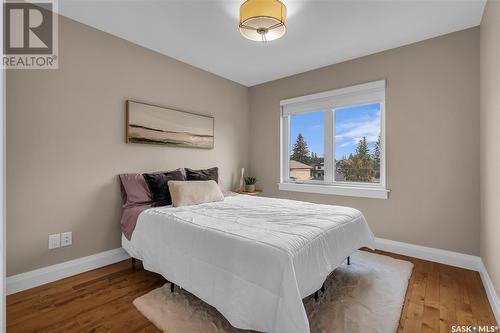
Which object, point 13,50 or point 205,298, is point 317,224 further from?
point 13,50

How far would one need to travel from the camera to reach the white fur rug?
169 centimetres

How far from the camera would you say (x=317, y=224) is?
1.95 metres

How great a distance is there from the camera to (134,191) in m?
2.74

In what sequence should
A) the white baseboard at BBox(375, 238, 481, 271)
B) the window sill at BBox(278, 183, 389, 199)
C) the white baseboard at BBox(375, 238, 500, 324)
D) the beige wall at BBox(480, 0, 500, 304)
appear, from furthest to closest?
the window sill at BBox(278, 183, 389, 199), the white baseboard at BBox(375, 238, 481, 271), the white baseboard at BBox(375, 238, 500, 324), the beige wall at BBox(480, 0, 500, 304)

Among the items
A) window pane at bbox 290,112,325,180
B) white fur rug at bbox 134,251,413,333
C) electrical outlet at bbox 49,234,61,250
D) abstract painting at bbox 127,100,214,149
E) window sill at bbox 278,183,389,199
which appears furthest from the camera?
window pane at bbox 290,112,325,180

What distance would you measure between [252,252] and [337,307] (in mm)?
916

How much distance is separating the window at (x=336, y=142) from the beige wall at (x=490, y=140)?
3.12 feet

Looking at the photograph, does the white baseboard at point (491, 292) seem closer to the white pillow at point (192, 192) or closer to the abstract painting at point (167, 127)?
the white pillow at point (192, 192)

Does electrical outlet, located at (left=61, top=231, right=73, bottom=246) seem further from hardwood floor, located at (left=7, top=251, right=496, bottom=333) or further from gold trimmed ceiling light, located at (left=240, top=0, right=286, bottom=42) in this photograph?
gold trimmed ceiling light, located at (left=240, top=0, right=286, bottom=42)

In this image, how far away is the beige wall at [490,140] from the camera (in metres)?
1.85

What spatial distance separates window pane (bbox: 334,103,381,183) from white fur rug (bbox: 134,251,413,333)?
4.53 ft

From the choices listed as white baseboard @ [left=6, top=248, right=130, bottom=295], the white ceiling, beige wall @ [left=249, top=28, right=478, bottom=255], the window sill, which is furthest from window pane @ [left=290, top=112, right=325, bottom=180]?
white baseboard @ [left=6, top=248, right=130, bottom=295]

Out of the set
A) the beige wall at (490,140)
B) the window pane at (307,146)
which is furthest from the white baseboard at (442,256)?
the window pane at (307,146)

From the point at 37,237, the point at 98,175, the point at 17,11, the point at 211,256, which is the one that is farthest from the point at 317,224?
the point at 17,11
